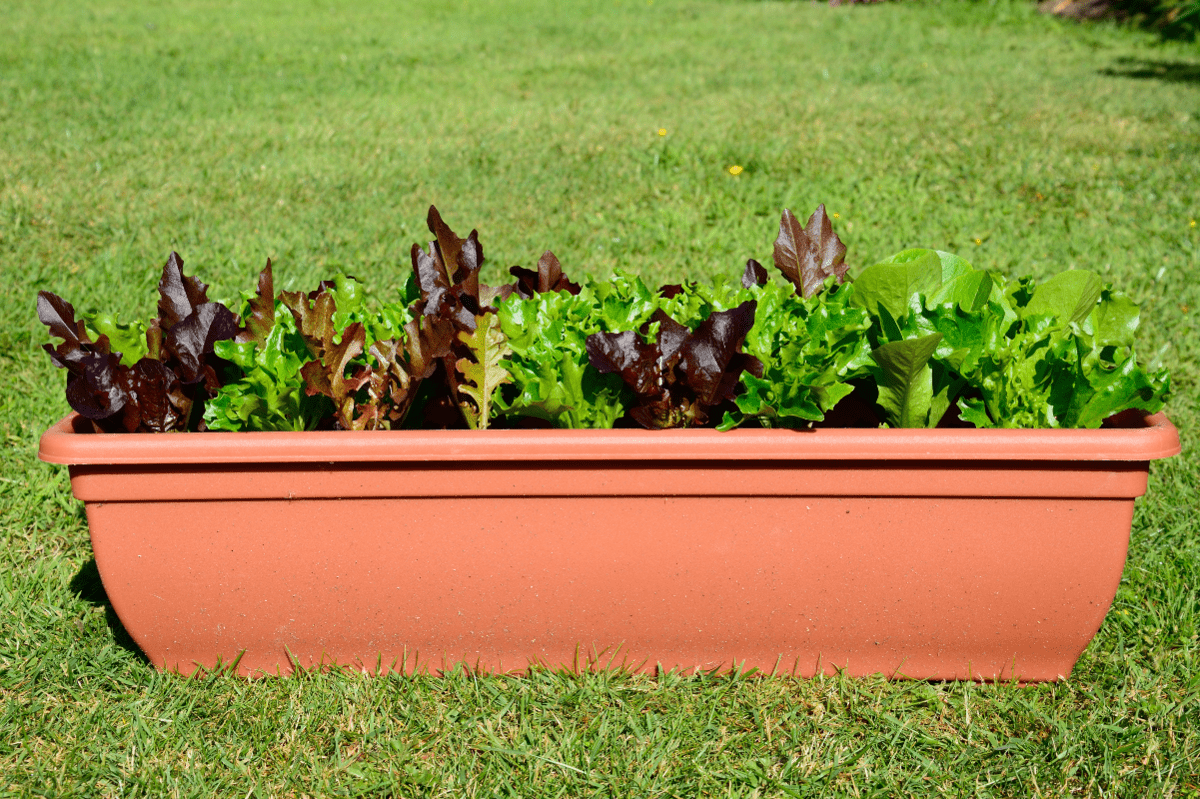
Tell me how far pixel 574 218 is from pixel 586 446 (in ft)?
9.48

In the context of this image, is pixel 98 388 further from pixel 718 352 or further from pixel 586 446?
pixel 718 352

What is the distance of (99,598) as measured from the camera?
2.16 metres

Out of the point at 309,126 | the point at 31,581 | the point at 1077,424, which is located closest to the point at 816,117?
the point at 309,126

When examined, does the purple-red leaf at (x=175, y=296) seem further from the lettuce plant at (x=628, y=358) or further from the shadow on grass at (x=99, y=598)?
the shadow on grass at (x=99, y=598)

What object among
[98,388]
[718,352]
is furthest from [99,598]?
[718,352]

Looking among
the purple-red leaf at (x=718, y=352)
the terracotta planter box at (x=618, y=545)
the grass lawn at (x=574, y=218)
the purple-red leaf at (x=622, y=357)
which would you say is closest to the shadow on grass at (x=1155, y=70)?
the grass lawn at (x=574, y=218)

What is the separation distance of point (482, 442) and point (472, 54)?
7.67 metres

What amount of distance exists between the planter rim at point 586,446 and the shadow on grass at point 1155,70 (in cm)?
731

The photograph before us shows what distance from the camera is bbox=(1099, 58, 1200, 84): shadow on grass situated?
7398mm

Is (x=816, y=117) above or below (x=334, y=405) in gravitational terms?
above

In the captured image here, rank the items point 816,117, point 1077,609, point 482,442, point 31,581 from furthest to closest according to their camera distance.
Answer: point 816,117 → point 31,581 → point 1077,609 → point 482,442

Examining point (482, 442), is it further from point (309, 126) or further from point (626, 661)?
point (309, 126)

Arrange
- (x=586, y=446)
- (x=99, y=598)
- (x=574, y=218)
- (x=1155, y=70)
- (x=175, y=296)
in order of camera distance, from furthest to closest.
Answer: (x=1155, y=70)
(x=574, y=218)
(x=99, y=598)
(x=175, y=296)
(x=586, y=446)

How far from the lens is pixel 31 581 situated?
7.18ft
